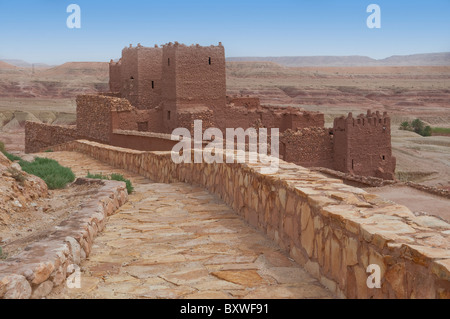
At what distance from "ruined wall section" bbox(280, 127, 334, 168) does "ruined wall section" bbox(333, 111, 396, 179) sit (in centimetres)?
42

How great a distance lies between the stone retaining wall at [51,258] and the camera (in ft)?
10.8

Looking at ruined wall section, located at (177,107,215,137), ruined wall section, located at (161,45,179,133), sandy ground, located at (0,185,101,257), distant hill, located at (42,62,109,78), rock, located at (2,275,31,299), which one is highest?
distant hill, located at (42,62,109,78)

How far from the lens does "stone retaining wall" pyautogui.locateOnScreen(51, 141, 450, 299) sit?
2.73 m

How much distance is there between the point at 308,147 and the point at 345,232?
21.2m

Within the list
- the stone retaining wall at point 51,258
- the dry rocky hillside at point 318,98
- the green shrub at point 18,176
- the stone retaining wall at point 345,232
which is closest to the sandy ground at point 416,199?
the dry rocky hillside at point 318,98

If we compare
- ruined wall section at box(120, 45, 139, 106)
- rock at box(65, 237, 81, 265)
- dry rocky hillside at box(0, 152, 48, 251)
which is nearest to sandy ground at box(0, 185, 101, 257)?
dry rocky hillside at box(0, 152, 48, 251)

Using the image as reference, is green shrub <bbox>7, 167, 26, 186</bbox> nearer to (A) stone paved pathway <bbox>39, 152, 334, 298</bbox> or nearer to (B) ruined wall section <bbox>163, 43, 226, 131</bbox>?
(A) stone paved pathway <bbox>39, 152, 334, 298</bbox>

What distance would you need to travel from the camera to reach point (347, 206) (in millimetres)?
3762

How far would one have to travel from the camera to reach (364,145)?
961 inches

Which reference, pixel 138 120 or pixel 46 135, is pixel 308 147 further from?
pixel 46 135
